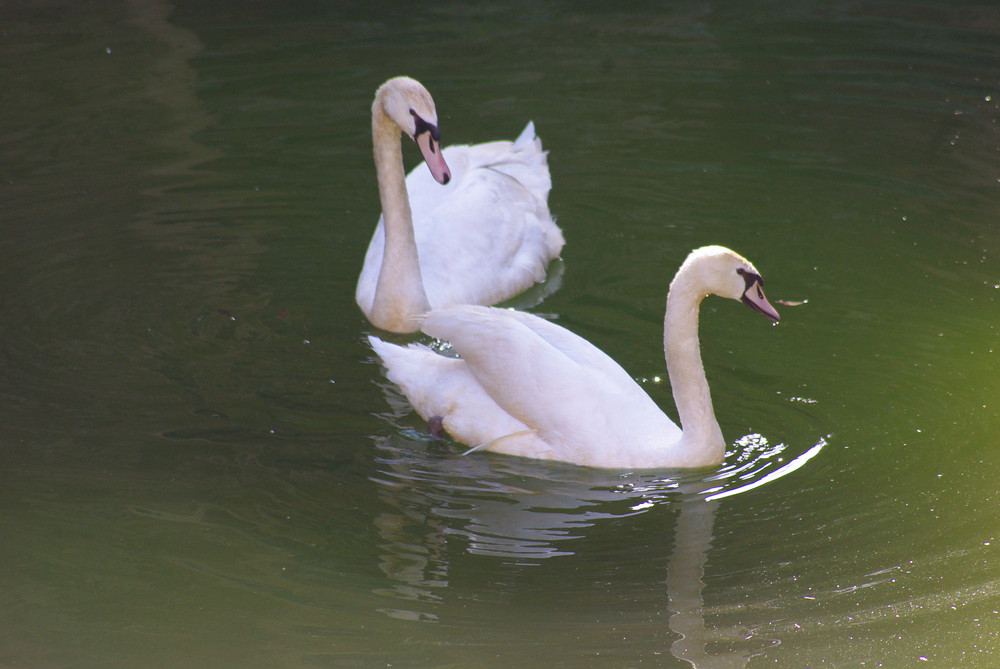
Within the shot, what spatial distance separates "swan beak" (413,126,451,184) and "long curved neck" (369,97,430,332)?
0.33 metres

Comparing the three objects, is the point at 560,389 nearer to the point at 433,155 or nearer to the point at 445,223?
the point at 433,155

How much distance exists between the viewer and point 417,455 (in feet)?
17.4

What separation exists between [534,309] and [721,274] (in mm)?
1942

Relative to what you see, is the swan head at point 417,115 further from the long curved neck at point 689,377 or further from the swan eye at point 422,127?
the long curved neck at point 689,377

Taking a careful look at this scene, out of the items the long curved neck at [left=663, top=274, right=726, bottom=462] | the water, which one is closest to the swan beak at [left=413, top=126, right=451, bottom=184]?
the water

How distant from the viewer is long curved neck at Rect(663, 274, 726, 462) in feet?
16.5

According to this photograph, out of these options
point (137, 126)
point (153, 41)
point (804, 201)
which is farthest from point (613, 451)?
point (153, 41)

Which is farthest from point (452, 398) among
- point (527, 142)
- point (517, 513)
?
point (527, 142)

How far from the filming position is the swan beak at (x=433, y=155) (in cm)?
605

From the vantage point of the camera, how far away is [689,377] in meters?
5.11

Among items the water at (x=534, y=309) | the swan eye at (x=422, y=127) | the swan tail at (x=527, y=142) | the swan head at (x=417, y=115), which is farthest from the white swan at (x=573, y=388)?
the swan tail at (x=527, y=142)

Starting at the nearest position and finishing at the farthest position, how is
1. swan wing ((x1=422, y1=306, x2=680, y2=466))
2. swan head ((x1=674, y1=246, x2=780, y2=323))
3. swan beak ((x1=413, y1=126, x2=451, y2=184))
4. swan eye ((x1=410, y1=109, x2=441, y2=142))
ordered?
swan head ((x1=674, y1=246, x2=780, y2=323)) → swan wing ((x1=422, y1=306, x2=680, y2=466)) → swan beak ((x1=413, y1=126, x2=451, y2=184)) → swan eye ((x1=410, y1=109, x2=441, y2=142))

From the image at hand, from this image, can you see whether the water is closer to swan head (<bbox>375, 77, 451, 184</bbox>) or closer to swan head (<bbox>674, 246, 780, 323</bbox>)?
swan head (<bbox>674, 246, 780, 323</bbox>)

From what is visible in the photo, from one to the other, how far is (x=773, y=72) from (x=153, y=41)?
200 inches
